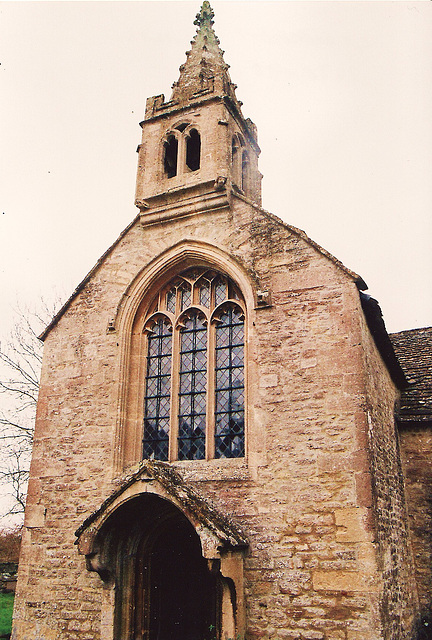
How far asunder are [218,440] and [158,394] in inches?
63.3

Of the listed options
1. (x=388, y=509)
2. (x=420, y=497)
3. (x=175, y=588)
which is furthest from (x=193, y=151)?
(x=175, y=588)

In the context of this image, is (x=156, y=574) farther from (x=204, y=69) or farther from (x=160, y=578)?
(x=204, y=69)

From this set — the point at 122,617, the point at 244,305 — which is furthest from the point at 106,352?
the point at 122,617

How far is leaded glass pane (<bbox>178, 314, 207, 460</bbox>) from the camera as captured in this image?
978 centimetres

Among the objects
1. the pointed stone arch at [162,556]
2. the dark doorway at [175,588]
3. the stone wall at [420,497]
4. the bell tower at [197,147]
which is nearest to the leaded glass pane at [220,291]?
the bell tower at [197,147]

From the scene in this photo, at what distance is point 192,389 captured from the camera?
10.2 metres

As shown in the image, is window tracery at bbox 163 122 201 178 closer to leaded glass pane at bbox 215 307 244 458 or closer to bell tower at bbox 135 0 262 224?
bell tower at bbox 135 0 262 224

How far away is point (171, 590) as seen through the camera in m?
9.49

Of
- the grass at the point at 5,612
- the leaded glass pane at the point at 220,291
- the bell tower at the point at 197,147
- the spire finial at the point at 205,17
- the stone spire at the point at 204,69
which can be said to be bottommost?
the grass at the point at 5,612

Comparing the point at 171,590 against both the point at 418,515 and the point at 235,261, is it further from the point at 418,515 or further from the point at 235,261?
the point at 235,261

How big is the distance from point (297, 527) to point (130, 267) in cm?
599

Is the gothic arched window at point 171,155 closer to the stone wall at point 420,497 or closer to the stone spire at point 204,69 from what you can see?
the stone spire at point 204,69

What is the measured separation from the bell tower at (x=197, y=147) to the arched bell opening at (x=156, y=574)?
19.4 ft

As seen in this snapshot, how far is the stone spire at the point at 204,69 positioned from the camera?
489 inches
